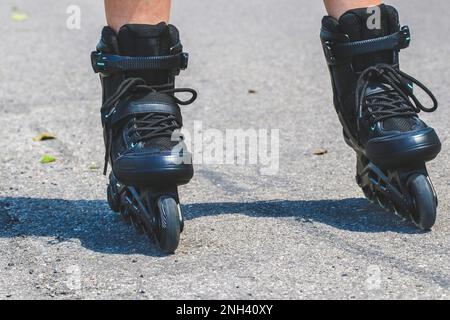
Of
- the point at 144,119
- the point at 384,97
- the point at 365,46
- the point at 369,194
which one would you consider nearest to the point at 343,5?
the point at 365,46

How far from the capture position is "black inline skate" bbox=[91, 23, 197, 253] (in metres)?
3.07

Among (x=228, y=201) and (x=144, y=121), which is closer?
(x=144, y=121)

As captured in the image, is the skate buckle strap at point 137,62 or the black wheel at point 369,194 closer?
the skate buckle strap at point 137,62

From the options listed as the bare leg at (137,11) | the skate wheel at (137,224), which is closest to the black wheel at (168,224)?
the skate wheel at (137,224)

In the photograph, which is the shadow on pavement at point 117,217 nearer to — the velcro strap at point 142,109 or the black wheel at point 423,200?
the black wheel at point 423,200

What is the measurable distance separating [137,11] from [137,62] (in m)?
0.16

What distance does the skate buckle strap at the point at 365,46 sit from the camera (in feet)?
10.8

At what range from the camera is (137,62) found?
319 cm

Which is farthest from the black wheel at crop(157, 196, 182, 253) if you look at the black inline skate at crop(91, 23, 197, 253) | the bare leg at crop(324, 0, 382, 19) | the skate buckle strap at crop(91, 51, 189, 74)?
the bare leg at crop(324, 0, 382, 19)

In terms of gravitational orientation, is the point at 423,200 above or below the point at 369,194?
above

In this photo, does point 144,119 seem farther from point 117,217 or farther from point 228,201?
point 228,201

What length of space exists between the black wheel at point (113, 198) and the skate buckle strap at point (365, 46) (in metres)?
0.80

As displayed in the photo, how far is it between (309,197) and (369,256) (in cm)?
66
